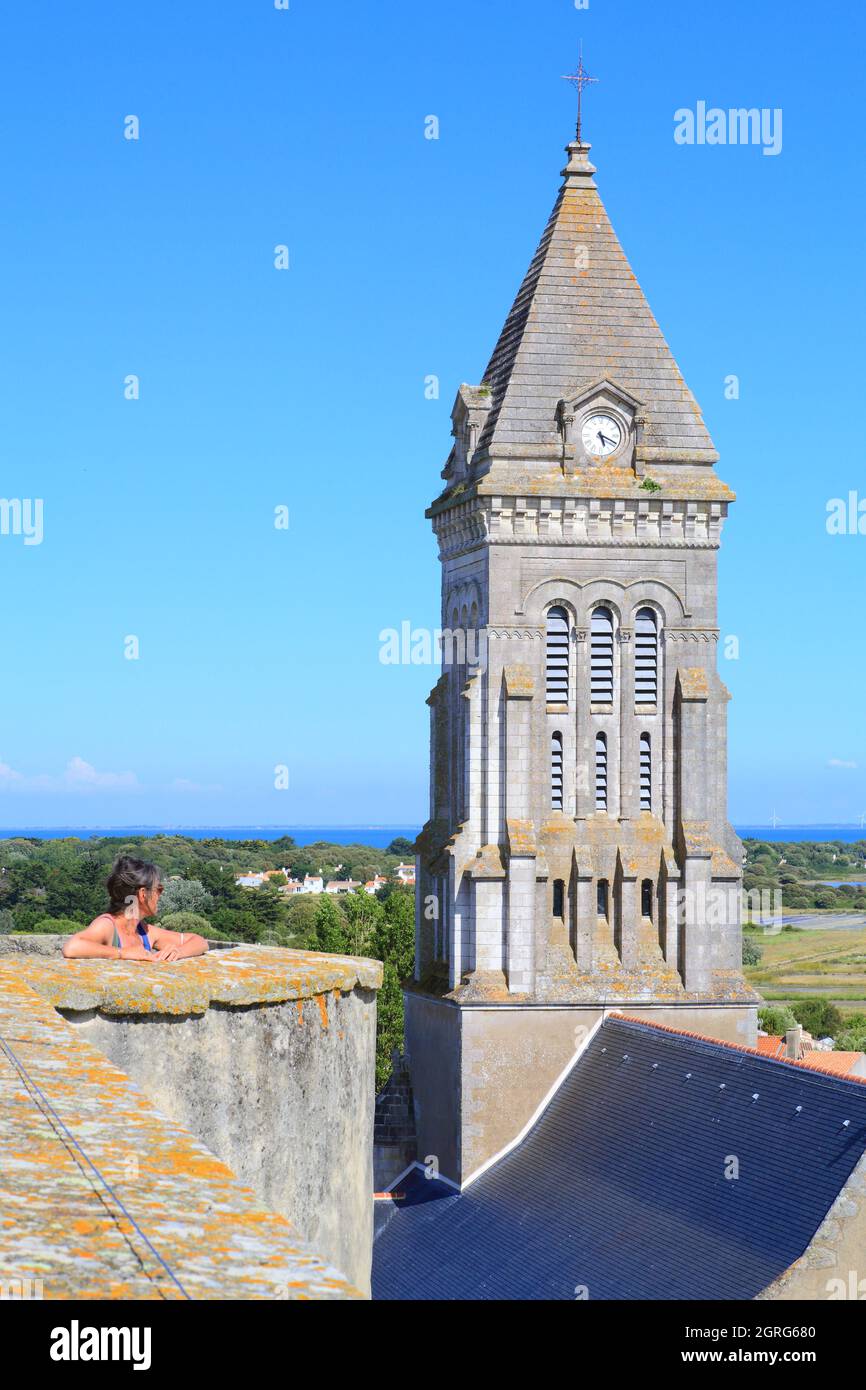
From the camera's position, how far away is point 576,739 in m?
31.8

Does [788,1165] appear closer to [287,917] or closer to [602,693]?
[602,693]

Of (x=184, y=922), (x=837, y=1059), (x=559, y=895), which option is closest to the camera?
(x=559, y=895)

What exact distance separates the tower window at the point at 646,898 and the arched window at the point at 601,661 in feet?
9.70

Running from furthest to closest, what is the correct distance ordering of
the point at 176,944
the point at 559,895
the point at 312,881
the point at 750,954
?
the point at 312,881, the point at 750,954, the point at 559,895, the point at 176,944

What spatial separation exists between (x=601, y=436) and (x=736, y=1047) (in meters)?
11.0

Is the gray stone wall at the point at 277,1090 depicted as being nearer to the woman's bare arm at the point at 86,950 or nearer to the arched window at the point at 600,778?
the woman's bare arm at the point at 86,950

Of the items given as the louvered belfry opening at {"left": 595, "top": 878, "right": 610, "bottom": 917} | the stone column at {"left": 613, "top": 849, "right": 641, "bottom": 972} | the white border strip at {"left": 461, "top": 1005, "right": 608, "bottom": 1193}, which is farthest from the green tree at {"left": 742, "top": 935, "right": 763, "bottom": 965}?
the white border strip at {"left": 461, "top": 1005, "right": 608, "bottom": 1193}

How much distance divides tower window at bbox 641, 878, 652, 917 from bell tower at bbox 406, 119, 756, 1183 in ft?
0.12

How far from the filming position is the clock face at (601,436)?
32.6 metres

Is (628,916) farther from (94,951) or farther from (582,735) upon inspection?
(94,951)

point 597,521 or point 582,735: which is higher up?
point 597,521

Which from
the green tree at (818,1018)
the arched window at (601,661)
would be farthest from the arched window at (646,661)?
the green tree at (818,1018)

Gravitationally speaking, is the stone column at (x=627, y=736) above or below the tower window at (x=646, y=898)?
above

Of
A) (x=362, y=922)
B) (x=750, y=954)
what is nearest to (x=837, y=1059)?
(x=362, y=922)
